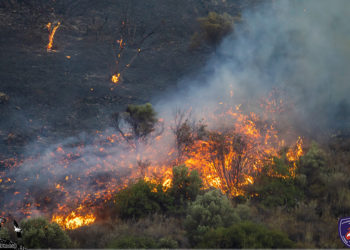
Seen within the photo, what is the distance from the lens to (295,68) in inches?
703

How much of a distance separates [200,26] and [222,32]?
277 cm

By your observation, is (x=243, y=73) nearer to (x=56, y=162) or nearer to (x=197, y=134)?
(x=197, y=134)

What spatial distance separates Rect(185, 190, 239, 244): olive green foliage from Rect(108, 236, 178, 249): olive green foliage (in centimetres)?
66

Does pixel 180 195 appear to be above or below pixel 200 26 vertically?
below

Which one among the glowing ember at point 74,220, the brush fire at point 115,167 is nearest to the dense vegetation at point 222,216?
the glowing ember at point 74,220

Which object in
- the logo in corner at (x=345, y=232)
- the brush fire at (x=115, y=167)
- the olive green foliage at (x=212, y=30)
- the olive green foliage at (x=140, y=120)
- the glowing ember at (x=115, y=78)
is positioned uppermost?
the olive green foliage at (x=212, y=30)

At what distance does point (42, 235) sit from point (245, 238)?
3801 millimetres

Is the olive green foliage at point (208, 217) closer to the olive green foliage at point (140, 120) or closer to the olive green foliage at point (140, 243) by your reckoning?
the olive green foliage at point (140, 243)

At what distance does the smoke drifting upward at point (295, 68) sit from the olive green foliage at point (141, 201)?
7.14 metres

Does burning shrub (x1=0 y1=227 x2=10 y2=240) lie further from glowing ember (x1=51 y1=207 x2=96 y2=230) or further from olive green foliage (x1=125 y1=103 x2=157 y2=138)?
olive green foliage (x1=125 y1=103 x2=157 y2=138)

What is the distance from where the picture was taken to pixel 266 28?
2262 centimetres

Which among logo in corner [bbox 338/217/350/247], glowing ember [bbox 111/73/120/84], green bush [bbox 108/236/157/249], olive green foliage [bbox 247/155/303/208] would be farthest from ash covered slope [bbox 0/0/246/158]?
logo in corner [bbox 338/217/350/247]

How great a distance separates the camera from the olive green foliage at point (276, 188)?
8484mm

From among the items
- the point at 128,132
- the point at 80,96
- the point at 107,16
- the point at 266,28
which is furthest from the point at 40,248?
the point at 266,28
